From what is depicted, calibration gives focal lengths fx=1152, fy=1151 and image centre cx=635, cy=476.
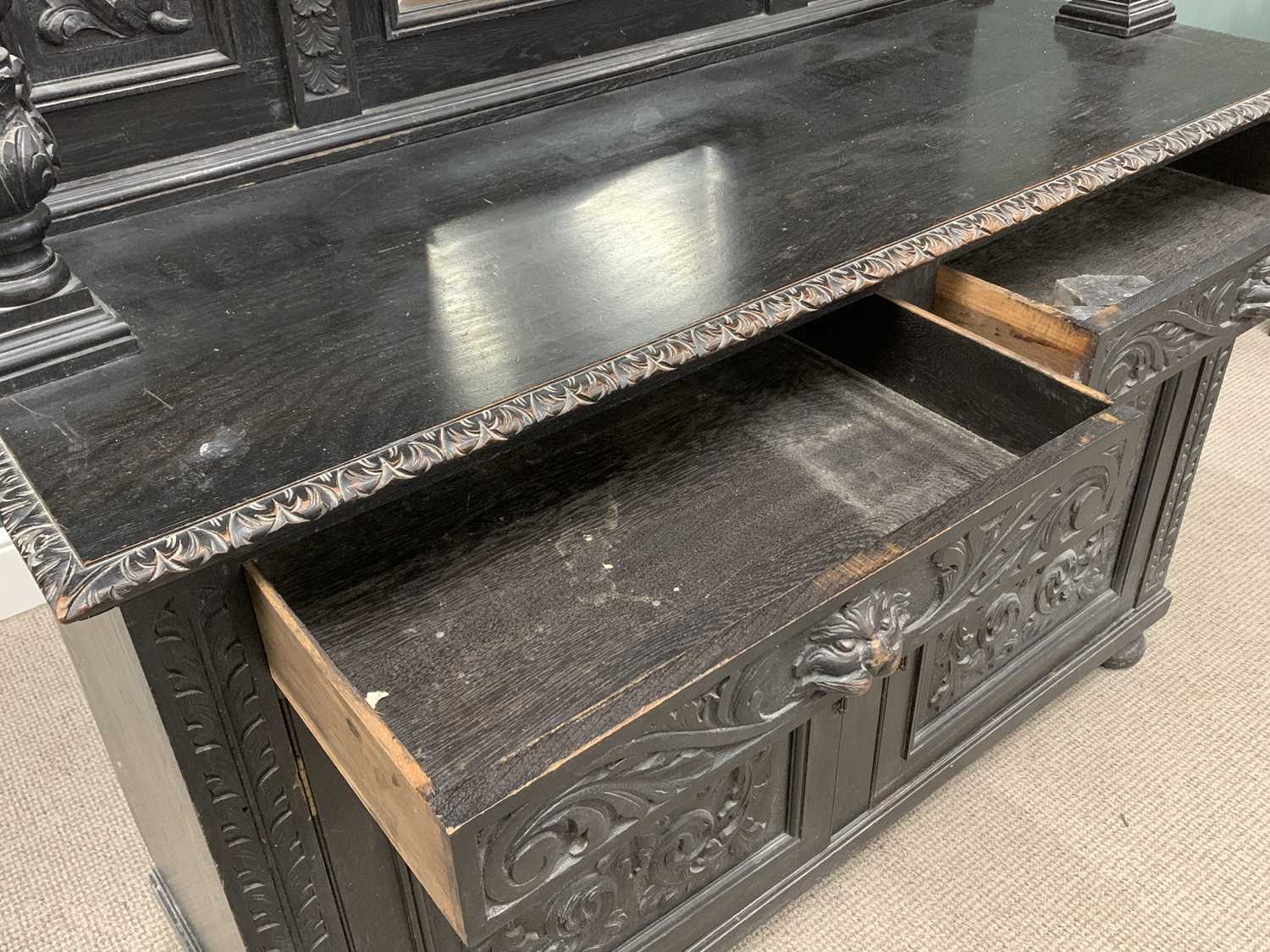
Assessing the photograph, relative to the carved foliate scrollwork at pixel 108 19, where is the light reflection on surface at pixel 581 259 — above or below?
below

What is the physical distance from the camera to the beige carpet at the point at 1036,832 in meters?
1.20

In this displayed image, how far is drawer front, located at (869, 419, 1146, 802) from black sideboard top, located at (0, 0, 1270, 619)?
19 centimetres

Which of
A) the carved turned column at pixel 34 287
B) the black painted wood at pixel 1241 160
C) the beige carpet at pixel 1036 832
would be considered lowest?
the beige carpet at pixel 1036 832

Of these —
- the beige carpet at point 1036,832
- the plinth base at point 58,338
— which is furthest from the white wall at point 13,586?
the plinth base at point 58,338

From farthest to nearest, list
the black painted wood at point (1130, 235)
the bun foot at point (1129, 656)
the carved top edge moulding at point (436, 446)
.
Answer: the bun foot at point (1129, 656) → the black painted wood at point (1130, 235) → the carved top edge moulding at point (436, 446)

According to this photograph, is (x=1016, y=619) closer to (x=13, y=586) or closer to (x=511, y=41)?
(x=511, y=41)

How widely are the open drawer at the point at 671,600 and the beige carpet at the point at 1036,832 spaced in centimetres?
19

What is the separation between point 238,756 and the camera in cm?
77

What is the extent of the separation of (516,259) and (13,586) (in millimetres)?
1128

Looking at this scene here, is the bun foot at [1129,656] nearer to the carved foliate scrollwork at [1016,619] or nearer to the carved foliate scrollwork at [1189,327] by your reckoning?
the carved foliate scrollwork at [1016,619]

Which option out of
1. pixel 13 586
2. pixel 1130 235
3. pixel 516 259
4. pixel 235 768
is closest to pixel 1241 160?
pixel 1130 235

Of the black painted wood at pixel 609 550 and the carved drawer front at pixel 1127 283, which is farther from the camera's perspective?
the carved drawer front at pixel 1127 283

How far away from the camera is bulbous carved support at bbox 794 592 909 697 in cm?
72

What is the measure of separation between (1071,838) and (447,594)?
2.76ft
